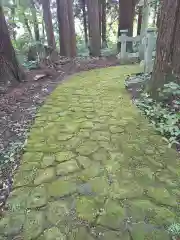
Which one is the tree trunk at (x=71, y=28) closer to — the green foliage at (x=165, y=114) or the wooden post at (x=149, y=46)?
the wooden post at (x=149, y=46)

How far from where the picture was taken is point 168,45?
372 cm

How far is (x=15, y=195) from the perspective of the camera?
6.88 feet

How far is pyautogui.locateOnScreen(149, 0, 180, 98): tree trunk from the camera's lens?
357 centimetres

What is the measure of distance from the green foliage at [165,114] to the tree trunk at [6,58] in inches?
123

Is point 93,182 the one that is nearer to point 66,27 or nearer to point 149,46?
point 149,46

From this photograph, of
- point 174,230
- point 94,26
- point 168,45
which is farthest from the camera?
point 94,26

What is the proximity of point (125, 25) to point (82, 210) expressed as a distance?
984 centimetres

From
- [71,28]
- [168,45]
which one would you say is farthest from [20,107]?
[71,28]

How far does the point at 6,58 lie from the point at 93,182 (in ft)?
13.4

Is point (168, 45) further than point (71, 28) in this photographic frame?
No

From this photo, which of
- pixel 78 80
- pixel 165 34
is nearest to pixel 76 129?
pixel 165 34

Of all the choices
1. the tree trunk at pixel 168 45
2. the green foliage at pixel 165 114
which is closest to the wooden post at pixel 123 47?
the tree trunk at pixel 168 45

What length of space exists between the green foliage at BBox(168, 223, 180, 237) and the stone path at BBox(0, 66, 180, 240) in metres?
0.04

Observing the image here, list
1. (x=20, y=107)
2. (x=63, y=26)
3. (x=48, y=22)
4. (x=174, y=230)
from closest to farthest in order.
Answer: (x=174, y=230) < (x=20, y=107) < (x=63, y=26) < (x=48, y=22)
